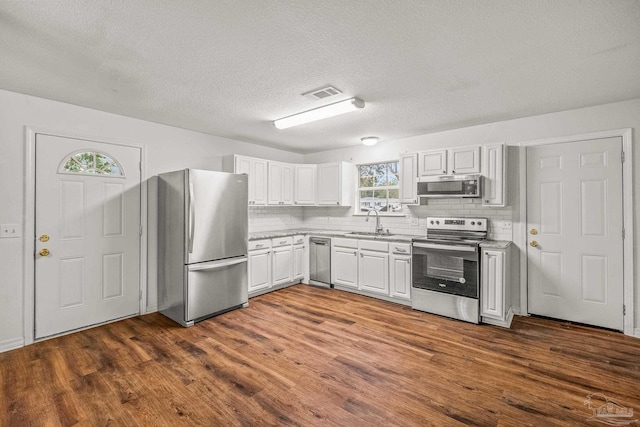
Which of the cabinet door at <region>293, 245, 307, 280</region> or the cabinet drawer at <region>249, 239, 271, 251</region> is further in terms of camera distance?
the cabinet door at <region>293, 245, 307, 280</region>

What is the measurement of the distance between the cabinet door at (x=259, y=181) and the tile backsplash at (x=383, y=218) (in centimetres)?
33

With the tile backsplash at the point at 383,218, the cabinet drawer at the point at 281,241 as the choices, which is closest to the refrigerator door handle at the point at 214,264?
the cabinet drawer at the point at 281,241

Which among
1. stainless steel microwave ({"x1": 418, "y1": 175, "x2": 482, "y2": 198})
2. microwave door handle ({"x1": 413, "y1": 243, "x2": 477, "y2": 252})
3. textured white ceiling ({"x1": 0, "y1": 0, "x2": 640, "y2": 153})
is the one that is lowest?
microwave door handle ({"x1": 413, "y1": 243, "x2": 477, "y2": 252})

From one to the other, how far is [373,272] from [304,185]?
208 centimetres

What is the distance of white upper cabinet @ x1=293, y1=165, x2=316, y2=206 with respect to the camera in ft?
18.1

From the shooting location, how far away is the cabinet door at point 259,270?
4.40m

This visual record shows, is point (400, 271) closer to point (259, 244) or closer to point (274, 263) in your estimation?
point (274, 263)

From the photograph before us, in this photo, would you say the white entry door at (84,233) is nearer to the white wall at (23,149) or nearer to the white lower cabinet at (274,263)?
the white wall at (23,149)

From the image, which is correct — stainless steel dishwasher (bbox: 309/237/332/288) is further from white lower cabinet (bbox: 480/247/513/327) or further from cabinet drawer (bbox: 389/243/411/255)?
white lower cabinet (bbox: 480/247/513/327)

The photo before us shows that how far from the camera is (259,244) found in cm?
452

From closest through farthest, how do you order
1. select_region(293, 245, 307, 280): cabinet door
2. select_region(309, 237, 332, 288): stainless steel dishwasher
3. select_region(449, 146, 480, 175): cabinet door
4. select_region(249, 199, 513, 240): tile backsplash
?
select_region(449, 146, 480, 175): cabinet door, select_region(249, 199, 513, 240): tile backsplash, select_region(309, 237, 332, 288): stainless steel dishwasher, select_region(293, 245, 307, 280): cabinet door

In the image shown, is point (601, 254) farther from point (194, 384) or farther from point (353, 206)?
point (194, 384)

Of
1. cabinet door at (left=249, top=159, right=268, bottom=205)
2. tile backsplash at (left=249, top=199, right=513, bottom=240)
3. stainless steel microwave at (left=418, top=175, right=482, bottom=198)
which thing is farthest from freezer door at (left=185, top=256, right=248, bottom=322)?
stainless steel microwave at (left=418, top=175, right=482, bottom=198)

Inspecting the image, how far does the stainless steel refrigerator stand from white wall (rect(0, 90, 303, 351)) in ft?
1.14
